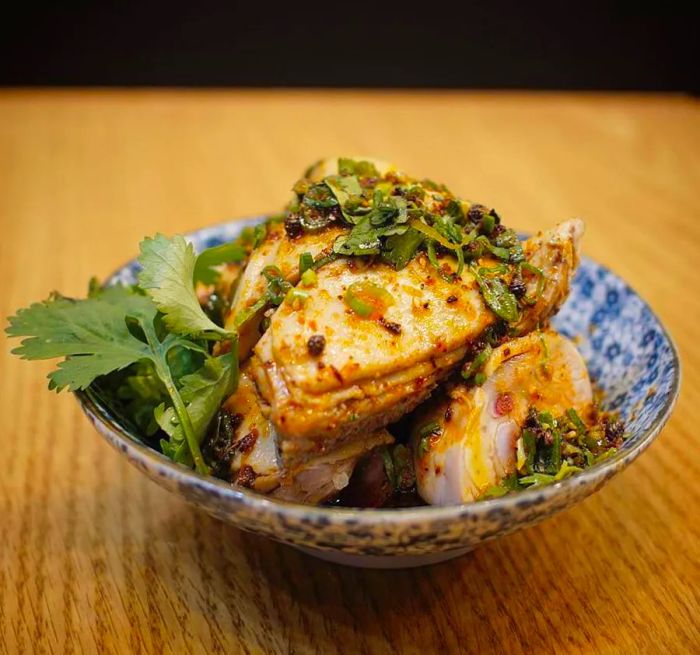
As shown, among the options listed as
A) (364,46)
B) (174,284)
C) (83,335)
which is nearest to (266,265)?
(174,284)

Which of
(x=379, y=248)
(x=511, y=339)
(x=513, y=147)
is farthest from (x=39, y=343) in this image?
(x=513, y=147)

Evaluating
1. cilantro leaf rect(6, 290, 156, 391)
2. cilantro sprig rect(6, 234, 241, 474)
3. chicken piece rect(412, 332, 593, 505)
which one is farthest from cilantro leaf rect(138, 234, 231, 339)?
chicken piece rect(412, 332, 593, 505)

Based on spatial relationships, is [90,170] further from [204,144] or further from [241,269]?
[241,269]

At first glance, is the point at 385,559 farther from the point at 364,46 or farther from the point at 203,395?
the point at 364,46

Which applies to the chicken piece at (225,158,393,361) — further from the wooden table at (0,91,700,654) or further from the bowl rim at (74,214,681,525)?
the wooden table at (0,91,700,654)

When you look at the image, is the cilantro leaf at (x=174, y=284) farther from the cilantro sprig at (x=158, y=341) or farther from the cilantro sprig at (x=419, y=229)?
the cilantro sprig at (x=419, y=229)

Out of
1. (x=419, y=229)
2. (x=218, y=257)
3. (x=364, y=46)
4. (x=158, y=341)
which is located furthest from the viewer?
(x=364, y=46)
